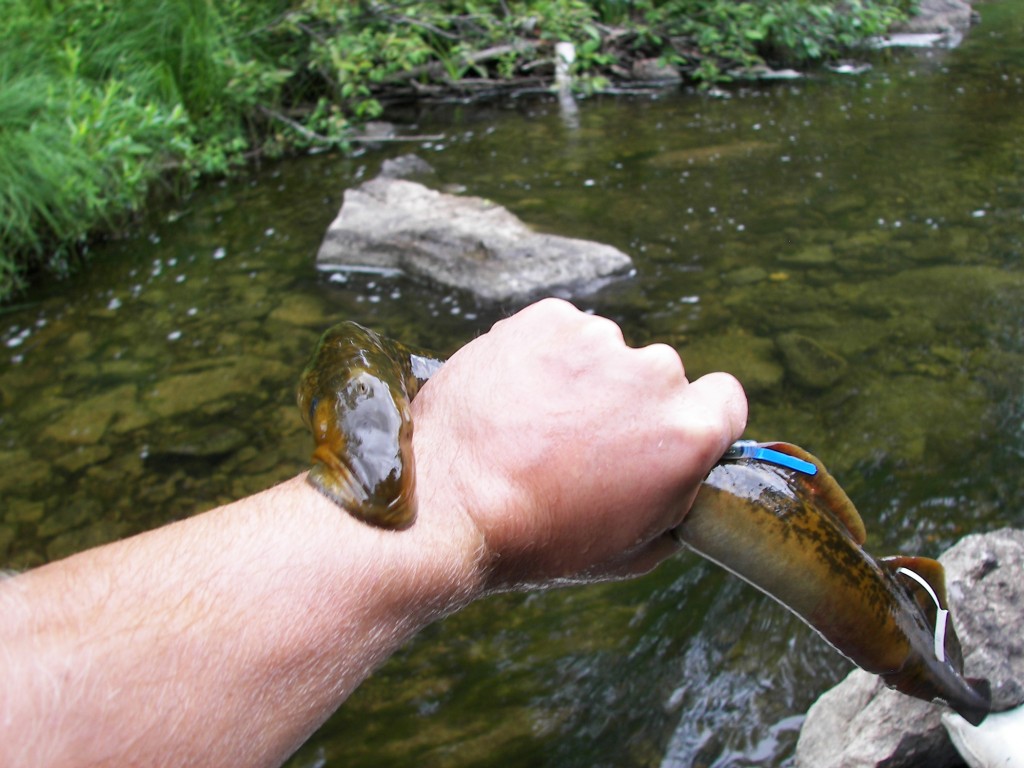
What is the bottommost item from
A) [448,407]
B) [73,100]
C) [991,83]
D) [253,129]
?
[991,83]

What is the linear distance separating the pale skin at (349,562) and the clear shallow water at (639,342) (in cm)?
108

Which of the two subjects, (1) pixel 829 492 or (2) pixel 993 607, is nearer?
(1) pixel 829 492

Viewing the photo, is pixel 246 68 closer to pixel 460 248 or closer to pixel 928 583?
pixel 460 248

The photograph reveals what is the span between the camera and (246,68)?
8055 mm

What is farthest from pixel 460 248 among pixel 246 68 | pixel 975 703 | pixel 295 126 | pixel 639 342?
pixel 975 703

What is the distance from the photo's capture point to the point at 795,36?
1027 centimetres

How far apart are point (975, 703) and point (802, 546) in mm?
687

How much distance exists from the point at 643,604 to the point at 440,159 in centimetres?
574

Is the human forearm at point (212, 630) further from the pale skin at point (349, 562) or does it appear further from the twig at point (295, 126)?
the twig at point (295, 126)

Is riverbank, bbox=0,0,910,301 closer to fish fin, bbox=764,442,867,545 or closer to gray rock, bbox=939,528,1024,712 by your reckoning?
fish fin, bbox=764,442,867,545

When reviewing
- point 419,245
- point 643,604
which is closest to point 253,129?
point 419,245

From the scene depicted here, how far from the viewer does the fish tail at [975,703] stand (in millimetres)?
2200

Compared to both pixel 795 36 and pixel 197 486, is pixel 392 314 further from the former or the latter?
→ pixel 795 36

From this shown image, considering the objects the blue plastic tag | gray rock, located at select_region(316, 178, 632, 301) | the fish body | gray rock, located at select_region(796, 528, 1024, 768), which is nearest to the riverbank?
gray rock, located at select_region(316, 178, 632, 301)
